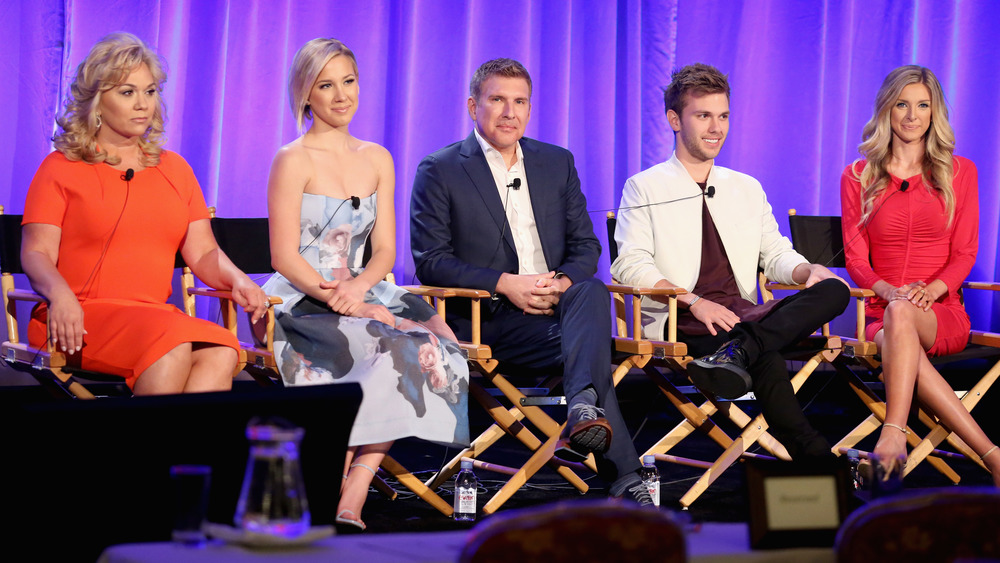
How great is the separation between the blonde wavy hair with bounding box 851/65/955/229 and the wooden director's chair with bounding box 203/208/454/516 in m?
1.99

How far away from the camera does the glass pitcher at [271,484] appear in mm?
1392

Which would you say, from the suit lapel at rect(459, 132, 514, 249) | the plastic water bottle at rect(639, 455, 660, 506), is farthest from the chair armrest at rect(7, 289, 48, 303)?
the plastic water bottle at rect(639, 455, 660, 506)

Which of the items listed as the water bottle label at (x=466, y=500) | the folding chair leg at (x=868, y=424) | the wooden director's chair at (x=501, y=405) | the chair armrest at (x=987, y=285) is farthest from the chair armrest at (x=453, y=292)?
the chair armrest at (x=987, y=285)

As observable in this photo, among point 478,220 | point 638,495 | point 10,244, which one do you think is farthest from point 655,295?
point 10,244

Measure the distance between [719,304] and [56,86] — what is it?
2.69 m

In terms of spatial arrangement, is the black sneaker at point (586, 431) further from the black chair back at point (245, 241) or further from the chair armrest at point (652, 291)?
→ the black chair back at point (245, 241)

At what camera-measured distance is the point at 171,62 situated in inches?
170

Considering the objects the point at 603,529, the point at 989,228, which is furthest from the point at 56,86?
the point at 989,228

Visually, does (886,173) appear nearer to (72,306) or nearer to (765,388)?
(765,388)

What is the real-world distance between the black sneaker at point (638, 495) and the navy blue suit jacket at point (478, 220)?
0.84 meters

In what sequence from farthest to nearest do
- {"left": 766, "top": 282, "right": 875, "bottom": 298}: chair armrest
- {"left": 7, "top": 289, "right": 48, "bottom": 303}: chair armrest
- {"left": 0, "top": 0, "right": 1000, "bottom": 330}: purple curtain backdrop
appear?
{"left": 0, "top": 0, "right": 1000, "bottom": 330}: purple curtain backdrop
{"left": 766, "top": 282, "right": 875, "bottom": 298}: chair armrest
{"left": 7, "top": 289, "right": 48, "bottom": 303}: chair armrest

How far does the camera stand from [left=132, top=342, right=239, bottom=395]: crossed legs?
9.57 feet

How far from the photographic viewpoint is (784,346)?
3.54 metres

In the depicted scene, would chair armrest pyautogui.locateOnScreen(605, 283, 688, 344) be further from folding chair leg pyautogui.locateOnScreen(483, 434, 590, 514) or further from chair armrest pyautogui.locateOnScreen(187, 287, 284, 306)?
chair armrest pyautogui.locateOnScreen(187, 287, 284, 306)
